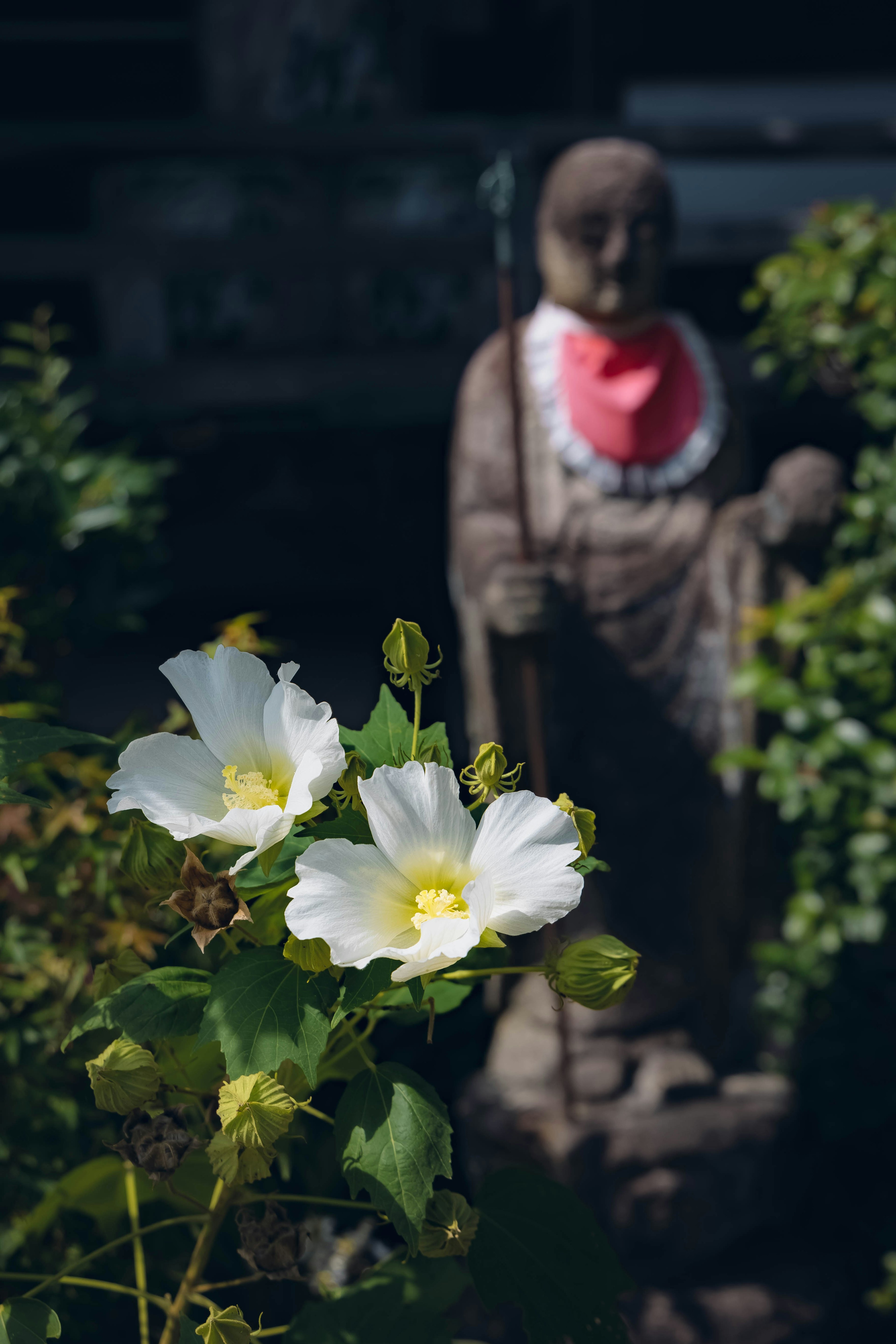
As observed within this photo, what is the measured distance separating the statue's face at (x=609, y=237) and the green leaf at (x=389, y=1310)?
5.65ft

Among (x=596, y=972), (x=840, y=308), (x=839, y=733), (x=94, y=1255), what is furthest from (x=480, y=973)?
(x=840, y=308)

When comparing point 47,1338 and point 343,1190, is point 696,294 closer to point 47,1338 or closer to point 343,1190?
point 343,1190

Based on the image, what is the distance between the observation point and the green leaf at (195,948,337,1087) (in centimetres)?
54

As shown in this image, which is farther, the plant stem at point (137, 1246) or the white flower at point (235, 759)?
the plant stem at point (137, 1246)

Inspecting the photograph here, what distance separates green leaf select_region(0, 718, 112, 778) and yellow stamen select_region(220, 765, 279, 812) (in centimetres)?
8

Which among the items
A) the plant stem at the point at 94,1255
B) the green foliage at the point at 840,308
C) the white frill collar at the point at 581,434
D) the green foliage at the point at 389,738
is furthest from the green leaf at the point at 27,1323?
the green foliage at the point at 840,308

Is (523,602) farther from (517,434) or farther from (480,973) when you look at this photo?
(480,973)

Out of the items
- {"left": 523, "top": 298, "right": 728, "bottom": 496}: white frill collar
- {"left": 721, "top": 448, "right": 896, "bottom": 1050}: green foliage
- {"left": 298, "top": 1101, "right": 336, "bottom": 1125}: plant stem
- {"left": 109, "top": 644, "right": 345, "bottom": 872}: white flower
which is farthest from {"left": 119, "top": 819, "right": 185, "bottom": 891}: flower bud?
{"left": 721, "top": 448, "right": 896, "bottom": 1050}: green foliage

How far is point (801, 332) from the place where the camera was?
7.91 ft

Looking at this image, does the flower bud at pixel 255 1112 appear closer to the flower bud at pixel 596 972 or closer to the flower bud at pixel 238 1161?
the flower bud at pixel 238 1161

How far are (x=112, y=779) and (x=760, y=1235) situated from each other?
2198 mm

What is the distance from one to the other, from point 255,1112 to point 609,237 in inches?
72.9

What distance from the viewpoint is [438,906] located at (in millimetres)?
541

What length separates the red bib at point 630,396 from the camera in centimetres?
213
